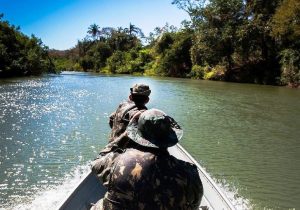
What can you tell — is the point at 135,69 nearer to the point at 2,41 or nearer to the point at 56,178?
the point at 2,41

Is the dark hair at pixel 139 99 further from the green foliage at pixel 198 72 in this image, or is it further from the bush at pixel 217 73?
the green foliage at pixel 198 72

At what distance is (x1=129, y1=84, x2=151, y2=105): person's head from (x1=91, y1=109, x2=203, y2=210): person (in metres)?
2.57

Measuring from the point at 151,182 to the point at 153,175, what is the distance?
51 millimetres

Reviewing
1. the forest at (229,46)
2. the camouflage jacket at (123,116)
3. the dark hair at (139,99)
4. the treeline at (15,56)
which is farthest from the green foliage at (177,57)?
the dark hair at (139,99)

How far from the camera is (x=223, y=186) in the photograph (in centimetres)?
808

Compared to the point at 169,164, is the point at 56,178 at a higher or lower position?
lower

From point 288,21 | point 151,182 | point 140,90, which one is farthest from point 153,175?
point 288,21

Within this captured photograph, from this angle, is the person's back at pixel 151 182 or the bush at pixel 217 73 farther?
the bush at pixel 217 73

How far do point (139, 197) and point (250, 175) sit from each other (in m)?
6.46

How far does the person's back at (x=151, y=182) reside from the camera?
277 centimetres

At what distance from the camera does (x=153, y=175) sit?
2762 millimetres

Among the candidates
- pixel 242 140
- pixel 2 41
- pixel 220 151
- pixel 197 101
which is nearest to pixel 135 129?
pixel 220 151

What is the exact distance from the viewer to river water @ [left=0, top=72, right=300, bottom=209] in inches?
303

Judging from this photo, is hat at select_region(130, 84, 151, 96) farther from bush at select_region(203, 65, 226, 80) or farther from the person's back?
bush at select_region(203, 65, 226, 80)
